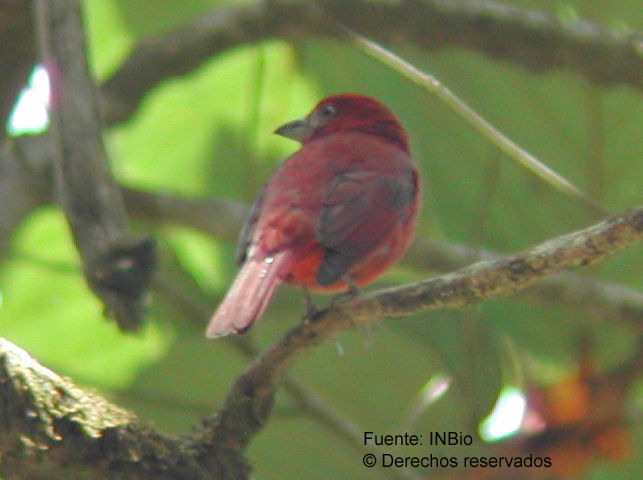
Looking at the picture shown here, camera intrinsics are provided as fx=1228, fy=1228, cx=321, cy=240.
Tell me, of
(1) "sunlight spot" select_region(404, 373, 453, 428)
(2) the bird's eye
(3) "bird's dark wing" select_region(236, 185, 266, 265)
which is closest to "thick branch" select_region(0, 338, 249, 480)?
(3) "bird's dark wing" select_region(236, 185, 266, 265)

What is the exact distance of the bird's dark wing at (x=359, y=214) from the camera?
13.1 ft

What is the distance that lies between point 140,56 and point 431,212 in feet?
5.69

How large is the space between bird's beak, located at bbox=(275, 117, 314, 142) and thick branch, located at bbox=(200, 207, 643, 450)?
2.07 m

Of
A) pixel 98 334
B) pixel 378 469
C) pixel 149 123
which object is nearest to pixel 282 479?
pixel 378 469

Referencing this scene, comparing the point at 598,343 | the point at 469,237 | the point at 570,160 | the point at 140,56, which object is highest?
the point at 140,56

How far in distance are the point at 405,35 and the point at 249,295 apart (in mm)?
1923

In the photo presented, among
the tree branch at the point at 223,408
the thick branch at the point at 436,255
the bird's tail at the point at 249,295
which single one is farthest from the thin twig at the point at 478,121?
the tree branch at the point at 223,408

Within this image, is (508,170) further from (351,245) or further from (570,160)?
(351,245)

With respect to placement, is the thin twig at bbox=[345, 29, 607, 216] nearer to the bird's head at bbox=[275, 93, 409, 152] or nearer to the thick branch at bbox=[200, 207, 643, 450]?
the thick branch at bbox=[200, 207, 643, 450]

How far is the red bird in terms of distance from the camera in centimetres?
383

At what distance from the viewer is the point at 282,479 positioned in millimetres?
5430

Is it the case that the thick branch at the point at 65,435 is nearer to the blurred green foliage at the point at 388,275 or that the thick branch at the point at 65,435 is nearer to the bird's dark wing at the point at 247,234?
the bird's dark wing at the point at 247,234

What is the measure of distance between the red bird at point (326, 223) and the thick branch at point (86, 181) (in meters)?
0.34

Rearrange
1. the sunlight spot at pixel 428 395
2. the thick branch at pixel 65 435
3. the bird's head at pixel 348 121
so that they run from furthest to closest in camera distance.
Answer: the bird's head at pixel 348 121 → the sunlight spot at pixel 428 395 → the thick branch at pixel 65 435
